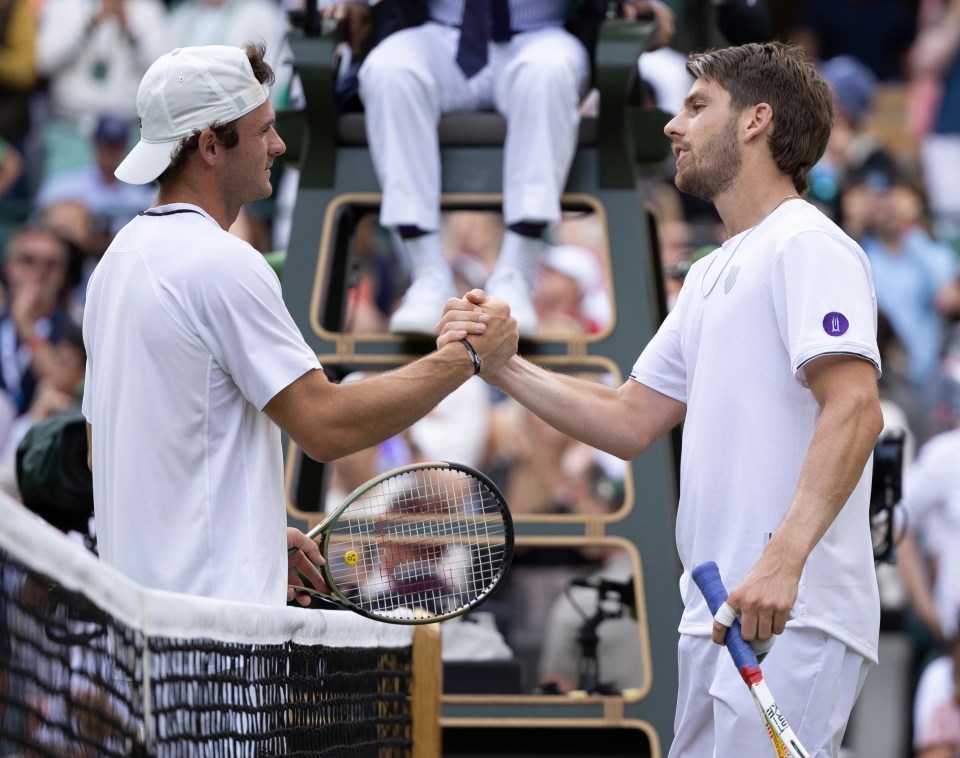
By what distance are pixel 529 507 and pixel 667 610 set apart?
3.80 m

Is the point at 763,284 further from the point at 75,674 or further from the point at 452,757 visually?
→ the point at 452,757

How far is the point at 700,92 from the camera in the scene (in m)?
4.06

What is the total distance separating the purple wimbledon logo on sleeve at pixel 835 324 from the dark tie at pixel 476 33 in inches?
105

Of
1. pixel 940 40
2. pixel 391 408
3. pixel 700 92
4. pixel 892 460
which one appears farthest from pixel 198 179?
pixel 940 40

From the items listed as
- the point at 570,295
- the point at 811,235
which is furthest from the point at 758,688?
the point at 570,295

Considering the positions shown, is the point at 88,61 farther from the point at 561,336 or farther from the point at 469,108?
the point at 561,336

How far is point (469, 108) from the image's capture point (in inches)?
241

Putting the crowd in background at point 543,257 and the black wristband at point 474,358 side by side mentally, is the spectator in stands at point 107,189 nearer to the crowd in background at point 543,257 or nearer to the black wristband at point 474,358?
the crowd in background at point 543,257

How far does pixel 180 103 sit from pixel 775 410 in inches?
55.2

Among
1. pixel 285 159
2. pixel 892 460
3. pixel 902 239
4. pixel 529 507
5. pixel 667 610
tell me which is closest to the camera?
pixel 667 610

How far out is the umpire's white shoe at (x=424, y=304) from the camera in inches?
223

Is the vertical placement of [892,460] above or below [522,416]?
below

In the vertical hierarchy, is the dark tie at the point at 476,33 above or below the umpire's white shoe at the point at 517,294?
above

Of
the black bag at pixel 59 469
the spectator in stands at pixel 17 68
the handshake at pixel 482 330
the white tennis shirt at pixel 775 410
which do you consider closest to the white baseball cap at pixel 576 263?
the spectator in stands at pixel 17 68
